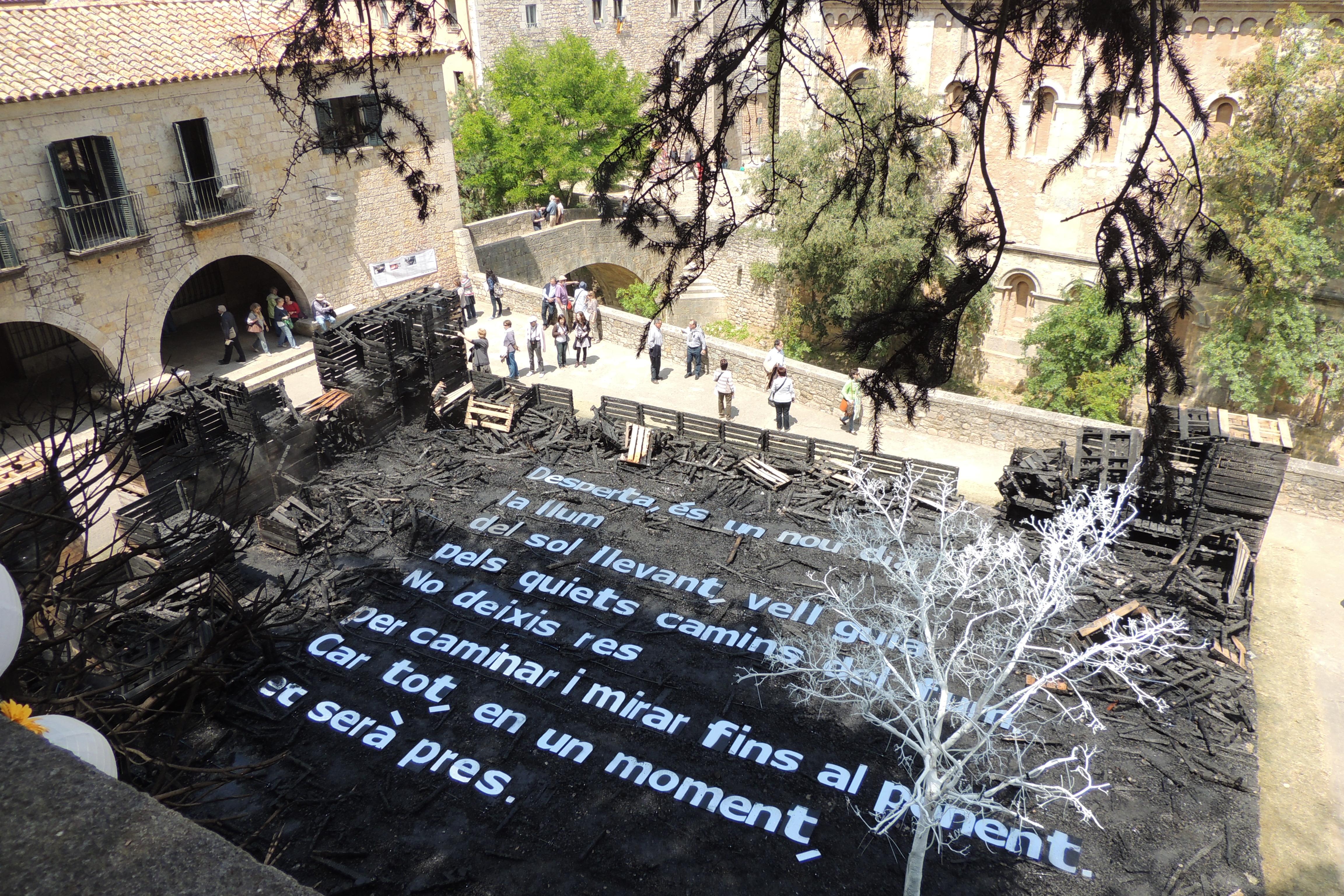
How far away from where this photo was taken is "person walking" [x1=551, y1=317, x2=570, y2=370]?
21.1 meters

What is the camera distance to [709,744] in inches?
399

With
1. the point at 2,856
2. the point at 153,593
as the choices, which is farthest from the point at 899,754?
the point at 2,856

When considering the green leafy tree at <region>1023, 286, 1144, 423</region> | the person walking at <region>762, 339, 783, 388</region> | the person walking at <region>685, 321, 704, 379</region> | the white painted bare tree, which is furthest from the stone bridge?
the white painted bare tree

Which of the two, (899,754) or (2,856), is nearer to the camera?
(2,856)

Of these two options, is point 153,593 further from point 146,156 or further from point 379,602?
point 146,156

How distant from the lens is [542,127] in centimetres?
3127

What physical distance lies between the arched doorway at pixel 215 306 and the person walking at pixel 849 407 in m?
13.6

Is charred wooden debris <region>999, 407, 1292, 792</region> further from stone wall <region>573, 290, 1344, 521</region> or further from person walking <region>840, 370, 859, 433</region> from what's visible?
person walking <region>840, 370, 859, 433</region>

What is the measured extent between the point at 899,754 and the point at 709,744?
83.7 inches

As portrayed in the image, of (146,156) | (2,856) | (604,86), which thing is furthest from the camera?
(604,86)

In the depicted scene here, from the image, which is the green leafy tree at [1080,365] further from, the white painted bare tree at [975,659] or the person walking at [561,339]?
the person walking at [561,339]

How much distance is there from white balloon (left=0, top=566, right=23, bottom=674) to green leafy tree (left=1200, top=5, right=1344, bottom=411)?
23342 millimetres

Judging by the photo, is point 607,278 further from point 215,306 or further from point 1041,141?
point 1041,141

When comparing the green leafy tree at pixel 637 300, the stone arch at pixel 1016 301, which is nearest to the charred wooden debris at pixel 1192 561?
the stone arch at pixel 1016 301
